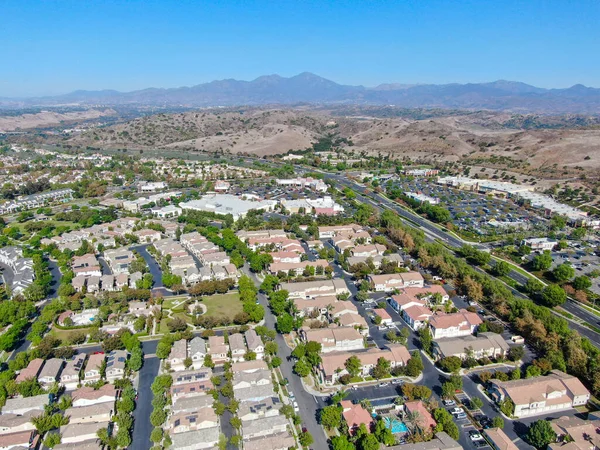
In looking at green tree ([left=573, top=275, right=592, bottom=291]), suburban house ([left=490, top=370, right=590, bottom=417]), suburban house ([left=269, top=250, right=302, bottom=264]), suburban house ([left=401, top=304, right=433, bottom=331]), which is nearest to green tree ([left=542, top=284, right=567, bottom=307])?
green tree ([left=573, top=275, right=592, bottom=291])

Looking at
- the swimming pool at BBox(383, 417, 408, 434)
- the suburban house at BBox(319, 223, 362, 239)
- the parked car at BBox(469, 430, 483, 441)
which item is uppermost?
the swimming pool at BBox(383, 417, 408, 434)

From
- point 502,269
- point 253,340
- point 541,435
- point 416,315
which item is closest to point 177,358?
point 253,340

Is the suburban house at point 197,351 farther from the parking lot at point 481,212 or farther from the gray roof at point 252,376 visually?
the parking lot at point 481,212

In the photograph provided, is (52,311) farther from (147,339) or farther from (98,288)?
(147,339)

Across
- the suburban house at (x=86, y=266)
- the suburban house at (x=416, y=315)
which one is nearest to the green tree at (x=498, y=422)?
the suburban house at (x=416, y=315)

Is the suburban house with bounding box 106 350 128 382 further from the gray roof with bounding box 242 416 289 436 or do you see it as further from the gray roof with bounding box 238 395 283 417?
the gray roof with bounding box 242 416 289 436

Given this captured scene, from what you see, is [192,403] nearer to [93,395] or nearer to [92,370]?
[93,395]
